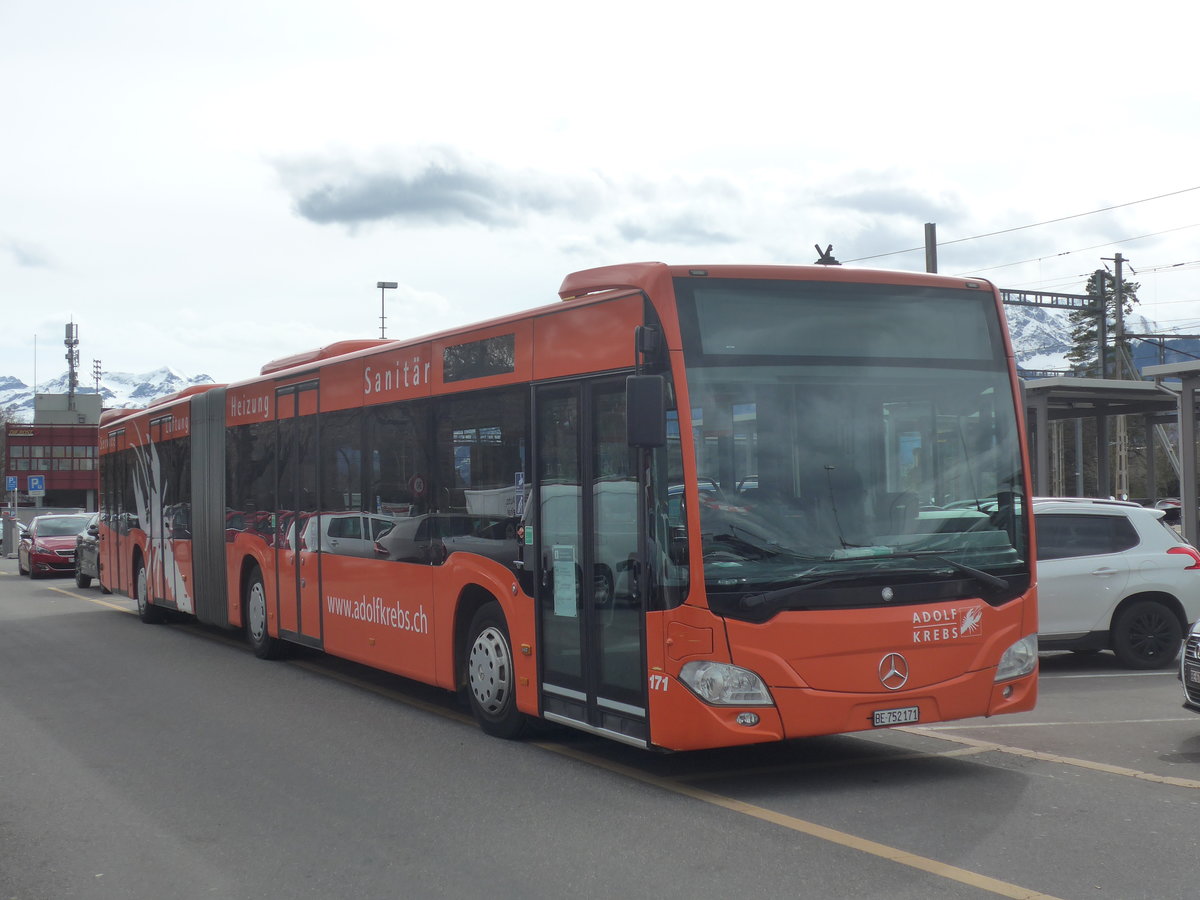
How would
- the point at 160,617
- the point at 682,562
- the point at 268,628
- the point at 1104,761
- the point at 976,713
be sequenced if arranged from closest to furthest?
the point at 682,562
the point at 976,713
the point at 1104,761
the point at 268,628
the point at 160,617

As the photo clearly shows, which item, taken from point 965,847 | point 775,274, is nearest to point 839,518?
point 775,274

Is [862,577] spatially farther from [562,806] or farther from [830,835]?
[562,806]

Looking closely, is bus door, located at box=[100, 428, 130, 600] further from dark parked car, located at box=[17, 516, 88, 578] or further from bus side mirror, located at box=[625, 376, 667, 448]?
bus side mirror, located at box=[625, 376, 667, 448]

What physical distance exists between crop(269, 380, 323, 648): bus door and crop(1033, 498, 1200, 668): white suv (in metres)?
6.72

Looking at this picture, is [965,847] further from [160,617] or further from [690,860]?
[160,617]

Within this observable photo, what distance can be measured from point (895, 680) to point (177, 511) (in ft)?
38.9

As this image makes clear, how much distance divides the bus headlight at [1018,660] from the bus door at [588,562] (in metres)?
2.09

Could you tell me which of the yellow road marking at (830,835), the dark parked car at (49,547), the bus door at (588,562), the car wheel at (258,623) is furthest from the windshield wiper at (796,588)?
the dark parked car at (49,547)

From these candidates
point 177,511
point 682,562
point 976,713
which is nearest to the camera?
point 682,562

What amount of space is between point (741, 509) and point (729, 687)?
944 mm

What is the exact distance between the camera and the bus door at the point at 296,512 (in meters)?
12.5

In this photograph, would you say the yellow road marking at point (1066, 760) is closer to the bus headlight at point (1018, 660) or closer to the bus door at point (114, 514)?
the bus headlight at point (1018, 660)

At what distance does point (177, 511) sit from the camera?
665 inches

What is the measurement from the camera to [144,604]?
18.7 m
